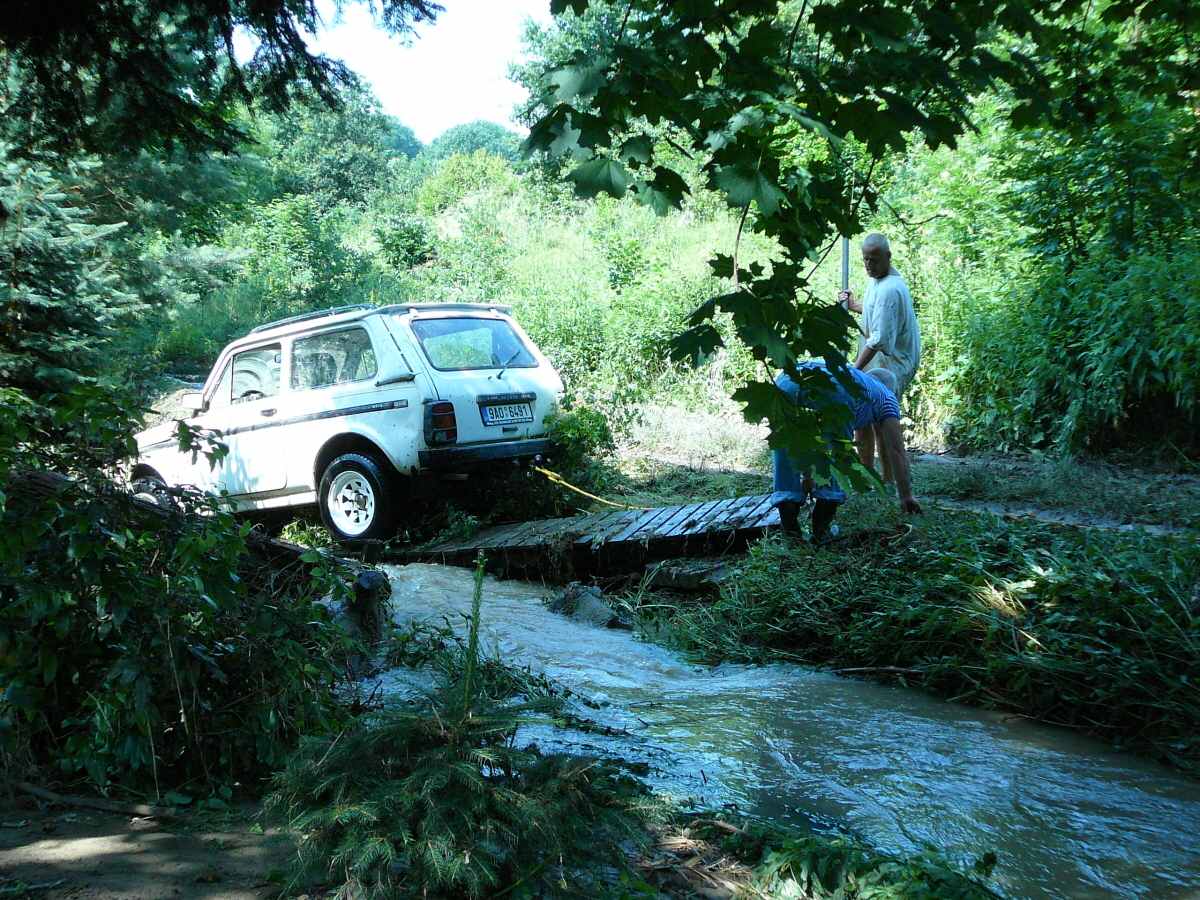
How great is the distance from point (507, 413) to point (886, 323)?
3505 millimetres

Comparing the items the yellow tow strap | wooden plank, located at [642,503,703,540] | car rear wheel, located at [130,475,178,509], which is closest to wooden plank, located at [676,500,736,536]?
wooden plank, located at [642,503,703,540]

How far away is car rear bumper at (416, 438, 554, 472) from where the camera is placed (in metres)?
8.42

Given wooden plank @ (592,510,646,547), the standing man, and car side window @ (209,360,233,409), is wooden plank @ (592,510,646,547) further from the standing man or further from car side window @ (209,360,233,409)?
car side window @ (209,360,233,409)

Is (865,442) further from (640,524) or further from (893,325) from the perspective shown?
(640,524)

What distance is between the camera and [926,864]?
8.47 feet

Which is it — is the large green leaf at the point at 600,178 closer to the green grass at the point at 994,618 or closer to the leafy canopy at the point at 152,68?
the green grass at the point at 994,618

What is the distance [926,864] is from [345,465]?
7.07 metres

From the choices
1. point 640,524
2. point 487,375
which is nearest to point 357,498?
point 487,375

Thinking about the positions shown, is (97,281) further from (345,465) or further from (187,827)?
(187,827)

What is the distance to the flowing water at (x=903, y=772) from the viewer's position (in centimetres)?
307

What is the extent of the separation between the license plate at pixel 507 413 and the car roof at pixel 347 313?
3.44 feet

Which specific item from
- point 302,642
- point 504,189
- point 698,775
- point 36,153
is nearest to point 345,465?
point 36,153

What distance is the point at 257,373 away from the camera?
9.75 metres

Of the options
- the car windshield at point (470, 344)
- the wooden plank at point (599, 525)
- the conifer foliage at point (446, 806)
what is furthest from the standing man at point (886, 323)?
the conifer foliage at point (446, 806)
